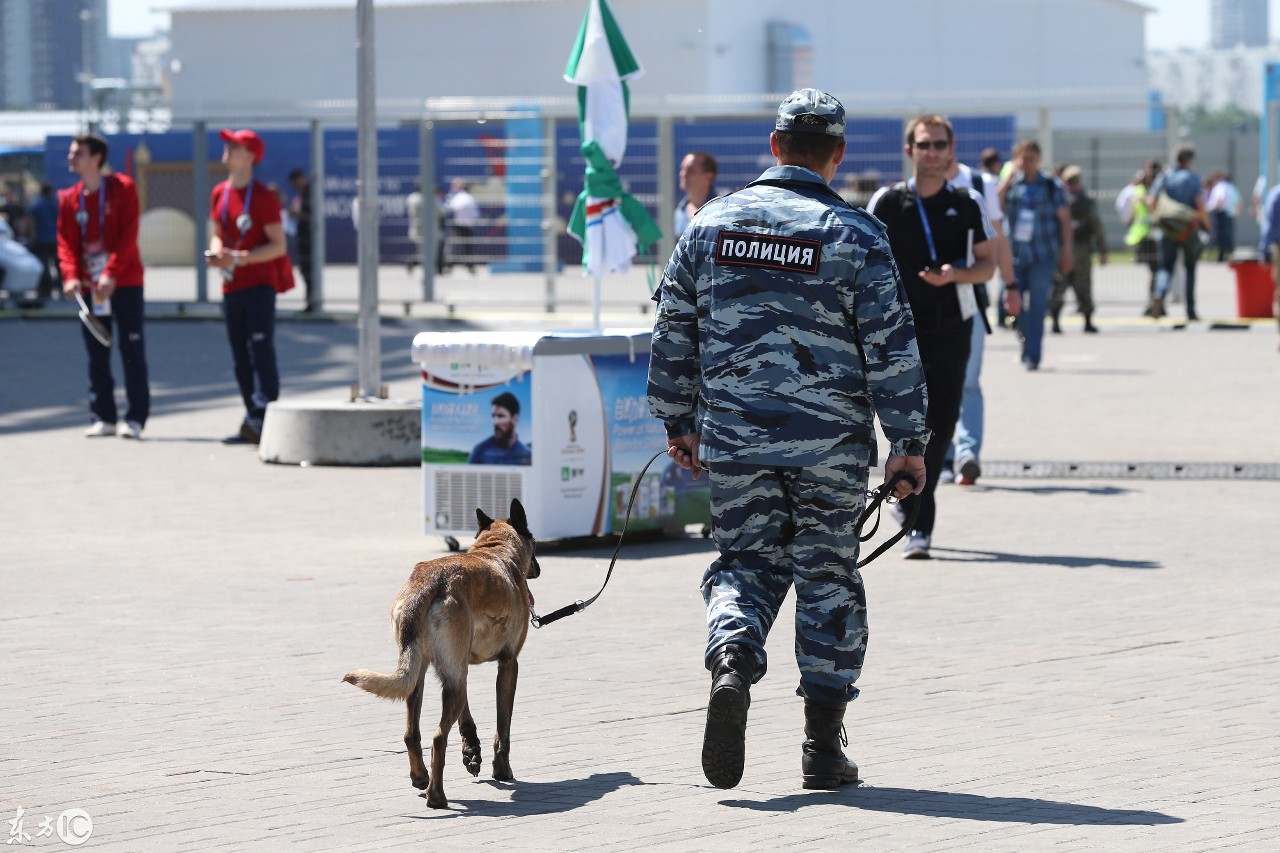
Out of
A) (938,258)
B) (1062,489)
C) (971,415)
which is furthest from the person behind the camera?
(1062,489)

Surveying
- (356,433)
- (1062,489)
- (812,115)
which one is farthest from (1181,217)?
(812,115)

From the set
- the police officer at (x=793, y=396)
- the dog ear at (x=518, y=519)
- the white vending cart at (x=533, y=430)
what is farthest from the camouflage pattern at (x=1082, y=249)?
the police officer at (x=793, y=396)

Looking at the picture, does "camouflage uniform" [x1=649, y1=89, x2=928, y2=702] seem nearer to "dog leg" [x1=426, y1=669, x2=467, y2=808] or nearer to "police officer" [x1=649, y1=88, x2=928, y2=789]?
"police officer" [x1=649, y1=88, x2=928, y2=789]

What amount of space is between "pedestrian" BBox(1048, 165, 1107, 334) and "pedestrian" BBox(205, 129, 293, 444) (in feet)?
35.5

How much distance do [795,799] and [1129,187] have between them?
2353 centimetres

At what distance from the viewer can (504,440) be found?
30.7 feet

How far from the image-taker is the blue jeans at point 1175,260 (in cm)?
2378

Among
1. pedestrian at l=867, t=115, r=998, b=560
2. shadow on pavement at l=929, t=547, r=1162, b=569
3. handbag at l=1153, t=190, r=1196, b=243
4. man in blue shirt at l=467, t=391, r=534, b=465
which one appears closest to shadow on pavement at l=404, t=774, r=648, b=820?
pedestrian at l=867, t=115, r=998, b=560

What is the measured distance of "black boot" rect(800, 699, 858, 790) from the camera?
17.9 ft

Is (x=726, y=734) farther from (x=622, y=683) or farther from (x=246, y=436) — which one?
(x=246, y=436)

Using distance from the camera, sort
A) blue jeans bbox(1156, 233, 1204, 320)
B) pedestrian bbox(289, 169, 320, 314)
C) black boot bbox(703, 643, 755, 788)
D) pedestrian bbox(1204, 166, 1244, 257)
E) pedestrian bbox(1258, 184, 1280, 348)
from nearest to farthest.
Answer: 1. black boot bbox(703, 643, 755, 788)
2. pedestrian bbox(1258, 184, 1280, 348)
3. blue jeans bbox(1156, 233, 1204, 320)
4. pedestrian bbox(289, 169, 320, 314)
5. pedestrian bbox(1204, 166, 1244, 257)

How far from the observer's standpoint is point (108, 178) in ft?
45.3

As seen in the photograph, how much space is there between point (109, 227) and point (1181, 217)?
13.8 m

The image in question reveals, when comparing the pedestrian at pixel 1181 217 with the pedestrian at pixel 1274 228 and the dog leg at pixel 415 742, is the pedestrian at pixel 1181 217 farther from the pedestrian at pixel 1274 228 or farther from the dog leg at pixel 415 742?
the dog leg at pixel 415 742
